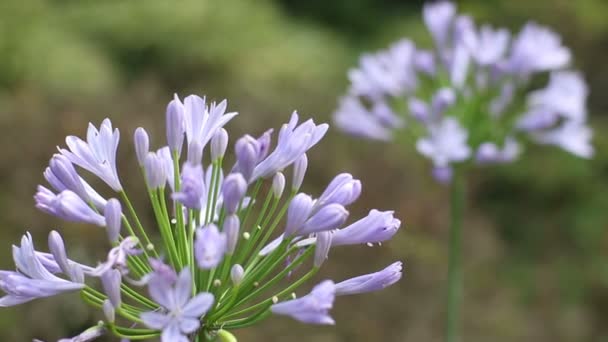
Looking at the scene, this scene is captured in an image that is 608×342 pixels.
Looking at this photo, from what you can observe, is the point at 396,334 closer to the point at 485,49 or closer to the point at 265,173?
the point at 485,49

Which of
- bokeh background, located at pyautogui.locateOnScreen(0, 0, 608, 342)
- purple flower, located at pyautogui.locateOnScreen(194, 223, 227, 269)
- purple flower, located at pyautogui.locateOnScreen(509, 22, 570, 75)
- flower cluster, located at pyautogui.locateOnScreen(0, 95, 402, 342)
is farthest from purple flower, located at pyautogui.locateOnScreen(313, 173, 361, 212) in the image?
bokeh background, located at pyautogui.locateOnScreen(0, 0, 608, 342)

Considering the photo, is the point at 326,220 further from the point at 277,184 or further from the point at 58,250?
the point at 58,250

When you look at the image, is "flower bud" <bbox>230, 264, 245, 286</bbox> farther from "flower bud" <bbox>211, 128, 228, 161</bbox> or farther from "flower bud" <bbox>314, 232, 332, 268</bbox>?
"flower bud" <bbox>211, 128, 228, 161</bbox>

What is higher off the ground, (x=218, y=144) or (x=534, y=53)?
(x=534, y=53)

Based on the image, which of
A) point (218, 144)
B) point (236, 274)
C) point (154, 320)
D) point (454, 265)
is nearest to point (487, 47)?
point (454, 265)

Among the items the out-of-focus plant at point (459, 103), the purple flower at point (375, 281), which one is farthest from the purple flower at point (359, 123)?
the purple flower at point (375, 281)

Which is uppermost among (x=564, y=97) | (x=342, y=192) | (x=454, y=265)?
(x=564, y=97)

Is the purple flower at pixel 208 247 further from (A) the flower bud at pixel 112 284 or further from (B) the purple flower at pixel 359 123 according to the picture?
(B) the purple flower at pixel 359 123
